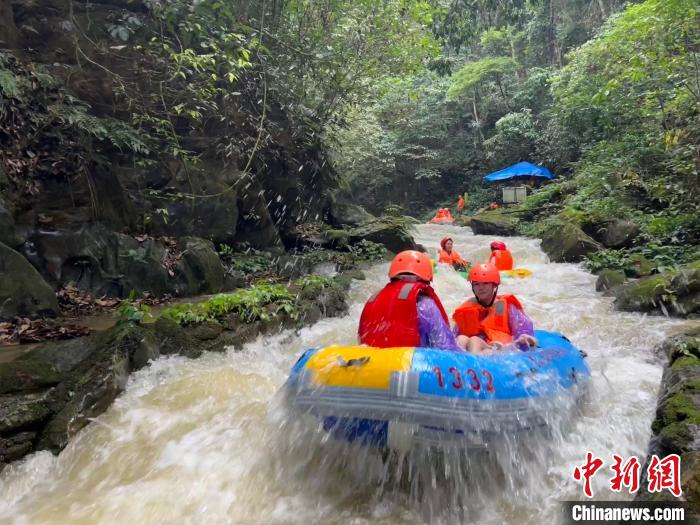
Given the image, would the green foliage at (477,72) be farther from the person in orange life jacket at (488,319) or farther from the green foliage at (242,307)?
the person in orange life jacket at (488,319)

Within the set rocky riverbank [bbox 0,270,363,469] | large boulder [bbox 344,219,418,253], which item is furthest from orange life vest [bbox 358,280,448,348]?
large boulder [bbox 344,219,418,253]

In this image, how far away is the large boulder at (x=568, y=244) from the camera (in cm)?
1093

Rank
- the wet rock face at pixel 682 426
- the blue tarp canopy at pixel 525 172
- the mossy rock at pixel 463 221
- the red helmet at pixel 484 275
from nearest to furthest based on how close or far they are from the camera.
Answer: the wet rock face at pixel 682 426 → the red helmet at pixel 484 275 → the blue tarp canopy at pixel 525 172 → the mossy rock at pixel 463 221

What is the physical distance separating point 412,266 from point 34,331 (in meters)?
4.15

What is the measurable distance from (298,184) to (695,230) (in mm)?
8928

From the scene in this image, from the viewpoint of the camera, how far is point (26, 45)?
7.27 metres

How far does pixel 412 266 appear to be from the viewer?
12.5ft

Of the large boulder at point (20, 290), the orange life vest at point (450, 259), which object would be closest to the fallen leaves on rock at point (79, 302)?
the large boulder at point (20, 290)

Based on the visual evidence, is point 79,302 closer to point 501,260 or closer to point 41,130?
point 41,130

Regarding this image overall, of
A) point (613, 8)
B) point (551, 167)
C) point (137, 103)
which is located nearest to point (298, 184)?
point (137, 103)

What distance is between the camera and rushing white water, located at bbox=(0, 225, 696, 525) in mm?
2854

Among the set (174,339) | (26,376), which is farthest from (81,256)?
(26,376)

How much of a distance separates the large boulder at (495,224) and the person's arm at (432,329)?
46.4ft

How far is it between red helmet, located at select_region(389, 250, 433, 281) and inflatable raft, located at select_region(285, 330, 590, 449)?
0.89m
